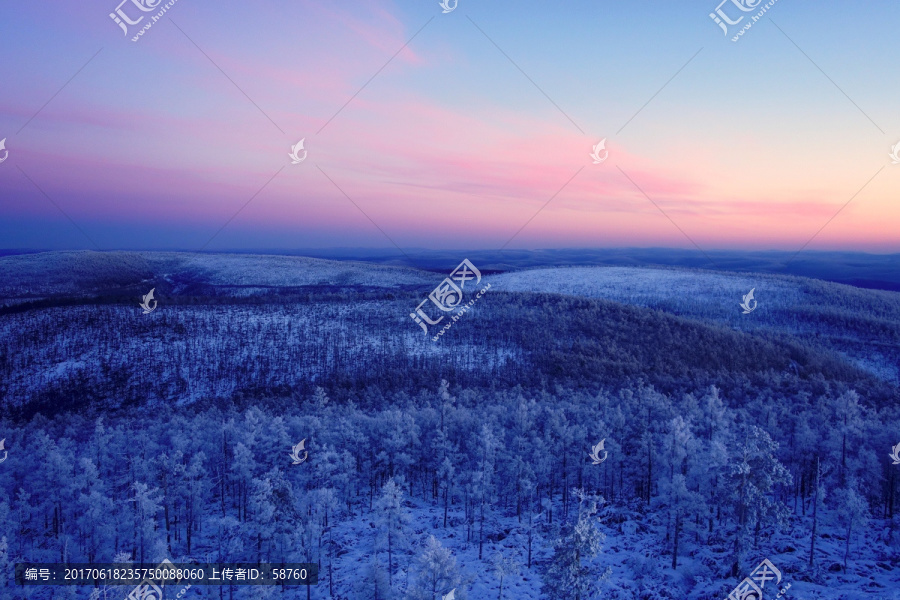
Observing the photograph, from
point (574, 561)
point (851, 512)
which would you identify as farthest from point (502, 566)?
point (851, 512)

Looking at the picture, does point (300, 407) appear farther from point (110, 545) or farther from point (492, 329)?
point (492, 329)

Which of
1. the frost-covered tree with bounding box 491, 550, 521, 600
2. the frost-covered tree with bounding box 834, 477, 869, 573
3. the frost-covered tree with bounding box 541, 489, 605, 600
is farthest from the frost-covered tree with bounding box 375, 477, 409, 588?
the frost-covered tree with bounding box 834, 477, 869, 573

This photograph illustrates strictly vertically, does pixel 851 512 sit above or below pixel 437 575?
above

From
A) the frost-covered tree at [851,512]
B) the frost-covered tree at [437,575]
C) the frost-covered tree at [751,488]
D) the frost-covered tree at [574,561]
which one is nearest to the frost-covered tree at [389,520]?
the frost-covered tree at [437,575]

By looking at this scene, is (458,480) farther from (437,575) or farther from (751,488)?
(751,488)

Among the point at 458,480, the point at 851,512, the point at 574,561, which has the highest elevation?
the point at 851,512

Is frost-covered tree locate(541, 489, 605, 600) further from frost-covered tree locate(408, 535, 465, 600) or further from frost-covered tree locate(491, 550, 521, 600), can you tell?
frost-covered tree locate(408, 535, 465, 600)

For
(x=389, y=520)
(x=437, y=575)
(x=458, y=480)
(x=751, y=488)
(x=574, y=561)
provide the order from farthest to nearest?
1. (x=458, y=480)
2. (x=389, y=520)
3. (x=751, y=488)
4. (x=574, y=561)
5. (x=437, y=575)

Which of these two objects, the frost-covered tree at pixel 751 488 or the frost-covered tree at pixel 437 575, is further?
the frost-covered tree at pixel 751 488

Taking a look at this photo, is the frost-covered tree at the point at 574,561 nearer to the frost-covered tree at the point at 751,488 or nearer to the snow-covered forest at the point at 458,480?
the snow-covered forest at the point at 458,480

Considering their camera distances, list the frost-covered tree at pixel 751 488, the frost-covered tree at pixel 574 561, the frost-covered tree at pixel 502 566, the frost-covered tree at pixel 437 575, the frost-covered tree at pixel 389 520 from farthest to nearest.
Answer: the frost-covered tree at pixel 389 520 → the frost-covered tree at pixel 502 566 → the frost-covered tree at pixel 751 488 → the frost-covered tree at pixel 574 561 → the frost-covered tree at pixel 437 575

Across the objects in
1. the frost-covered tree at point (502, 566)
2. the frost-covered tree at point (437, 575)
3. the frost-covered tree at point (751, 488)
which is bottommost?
the frost-covered tree at point (502, 566)
